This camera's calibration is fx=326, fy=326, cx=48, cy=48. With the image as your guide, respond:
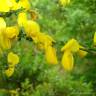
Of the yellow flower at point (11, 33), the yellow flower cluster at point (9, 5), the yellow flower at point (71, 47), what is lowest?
the yellow flower at point (71, 47)

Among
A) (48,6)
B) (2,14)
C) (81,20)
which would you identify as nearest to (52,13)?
(48,6)

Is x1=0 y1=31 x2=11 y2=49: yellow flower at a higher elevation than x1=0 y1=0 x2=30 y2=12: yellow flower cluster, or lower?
lower

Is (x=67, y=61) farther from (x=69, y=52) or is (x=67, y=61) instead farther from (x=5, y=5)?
(x=5, y=5)

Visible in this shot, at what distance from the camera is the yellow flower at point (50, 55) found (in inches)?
23.6

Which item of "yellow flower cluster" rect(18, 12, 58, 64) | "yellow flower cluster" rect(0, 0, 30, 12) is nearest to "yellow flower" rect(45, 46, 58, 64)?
"yellow flower cluster" rect(18, 12, 58, 64)

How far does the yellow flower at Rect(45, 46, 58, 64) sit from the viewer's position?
0.60 metres

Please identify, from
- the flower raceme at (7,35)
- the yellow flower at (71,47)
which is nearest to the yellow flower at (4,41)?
the flower raceme at (7,35)

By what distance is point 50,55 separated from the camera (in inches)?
23.8

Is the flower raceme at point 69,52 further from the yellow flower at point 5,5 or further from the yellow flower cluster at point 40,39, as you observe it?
the yellow flower at point 5,5

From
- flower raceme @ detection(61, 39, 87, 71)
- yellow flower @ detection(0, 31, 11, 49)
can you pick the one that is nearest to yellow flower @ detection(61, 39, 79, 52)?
flower raceme @ detection(61, 39, 87, 71)

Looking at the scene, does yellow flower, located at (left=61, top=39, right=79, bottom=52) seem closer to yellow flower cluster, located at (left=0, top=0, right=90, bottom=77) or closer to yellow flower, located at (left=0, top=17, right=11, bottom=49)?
yellow flower cluster, located at (left=0, top=0, right=90, bottom=77)

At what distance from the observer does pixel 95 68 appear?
3.18 meters

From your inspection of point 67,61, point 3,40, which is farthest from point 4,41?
point 67,61

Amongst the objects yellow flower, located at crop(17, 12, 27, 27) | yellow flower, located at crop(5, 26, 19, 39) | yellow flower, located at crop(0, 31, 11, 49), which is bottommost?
yellow flower, located at crop(0, 31, 11, 49)
